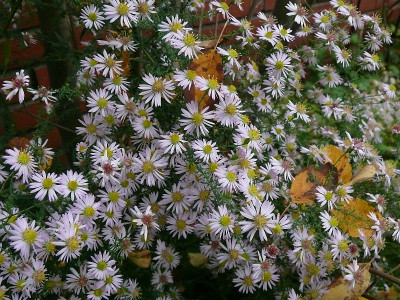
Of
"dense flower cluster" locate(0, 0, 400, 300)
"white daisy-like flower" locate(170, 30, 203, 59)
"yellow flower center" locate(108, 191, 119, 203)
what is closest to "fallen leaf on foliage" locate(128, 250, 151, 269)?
"dense flower cluster" locate(0, 0, 400, 300)

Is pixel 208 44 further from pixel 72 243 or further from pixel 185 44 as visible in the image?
pixel 72 243

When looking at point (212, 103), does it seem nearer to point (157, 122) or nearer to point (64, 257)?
point (157, 122)

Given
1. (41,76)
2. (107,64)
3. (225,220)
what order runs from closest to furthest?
(225,220)
(107,64)
(41,76)

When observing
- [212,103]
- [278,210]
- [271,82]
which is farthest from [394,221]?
[212,103]

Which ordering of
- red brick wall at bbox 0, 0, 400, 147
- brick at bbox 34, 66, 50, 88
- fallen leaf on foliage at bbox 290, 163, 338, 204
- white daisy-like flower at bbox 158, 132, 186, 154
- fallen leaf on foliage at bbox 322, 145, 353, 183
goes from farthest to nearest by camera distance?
brick at bbox 34, 66, 50, 88 → red brick wall at bbox 0, 0, 400, 147 → fallen leaf on foliage at bbox 322, 145, 353, 183 → fallen leaf on foliage at bbox 290, 163, 338, 204 → white daisy-like flower at bbox 158, 132, 186, 154

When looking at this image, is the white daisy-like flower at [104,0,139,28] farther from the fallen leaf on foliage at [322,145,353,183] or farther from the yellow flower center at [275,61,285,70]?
the fallen leaf on foliage at [322,145,353,183]

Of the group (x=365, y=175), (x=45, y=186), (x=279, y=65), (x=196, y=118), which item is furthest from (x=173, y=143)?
(x=365, y=175)
